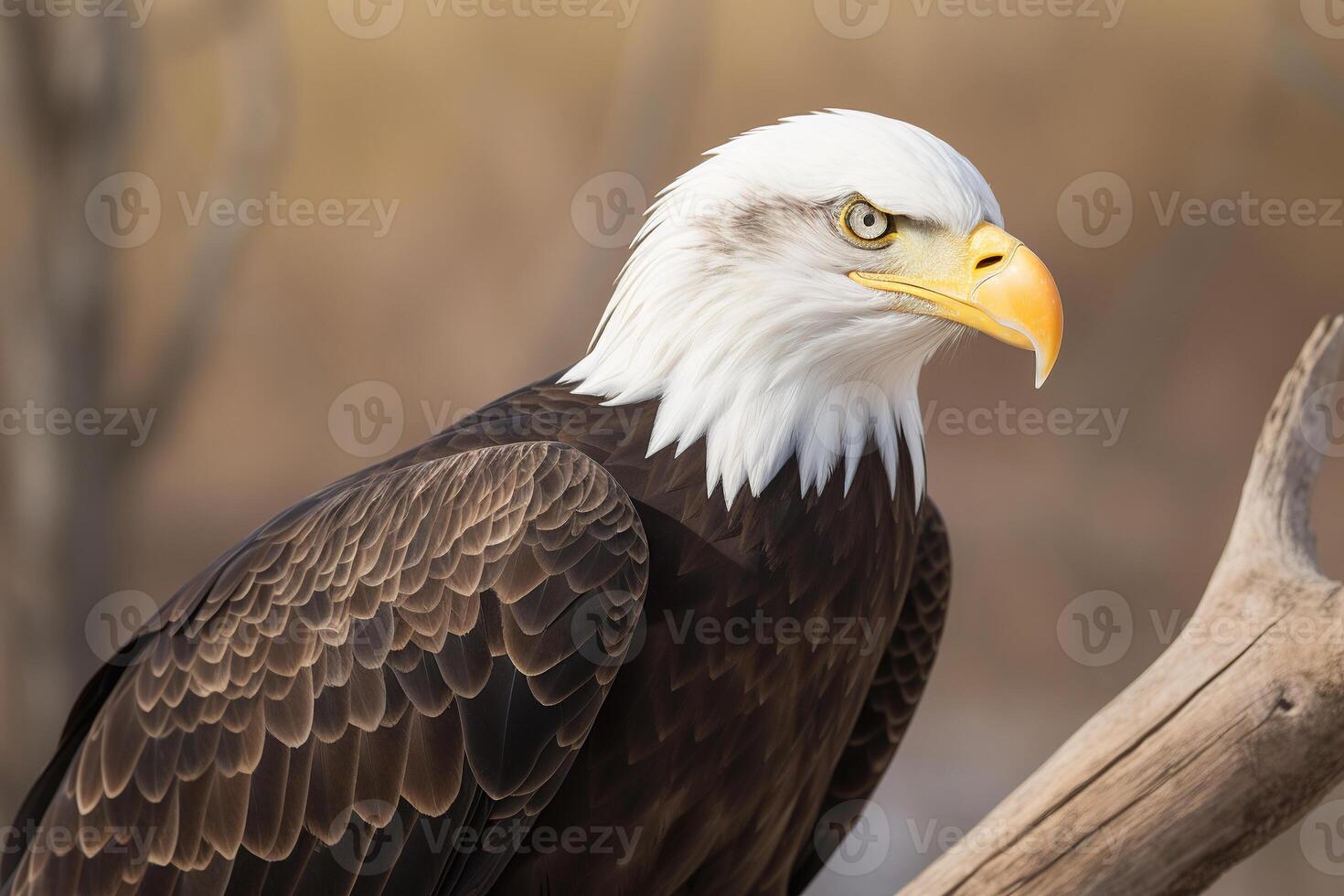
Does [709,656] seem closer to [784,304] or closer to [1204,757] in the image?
[784,304]

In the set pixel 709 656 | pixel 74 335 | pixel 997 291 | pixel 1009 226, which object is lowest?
pixel 709 656

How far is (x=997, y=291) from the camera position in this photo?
228cm

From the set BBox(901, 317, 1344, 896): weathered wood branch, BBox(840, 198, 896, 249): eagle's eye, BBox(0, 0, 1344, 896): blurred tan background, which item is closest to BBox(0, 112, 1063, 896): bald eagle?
BBox(840, 198, 896, 249): eagle's eye

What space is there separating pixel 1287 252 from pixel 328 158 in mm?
6327

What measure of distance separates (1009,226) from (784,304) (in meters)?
5.69

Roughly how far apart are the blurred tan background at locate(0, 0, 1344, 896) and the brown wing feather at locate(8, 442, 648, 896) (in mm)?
4014

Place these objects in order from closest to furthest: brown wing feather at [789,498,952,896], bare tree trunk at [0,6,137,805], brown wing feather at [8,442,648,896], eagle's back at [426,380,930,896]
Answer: brown wing feather at [8,442,648,896], eagle's back at [426,380,930,896], brown wing feather at [789,498,952,896], bare tree trunk at [0,6,137,805]

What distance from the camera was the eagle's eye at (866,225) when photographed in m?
2.36

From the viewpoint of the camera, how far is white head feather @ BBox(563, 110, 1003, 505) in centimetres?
234

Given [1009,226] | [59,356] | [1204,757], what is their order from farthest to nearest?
[1009,226], [59,356], [1204,757]

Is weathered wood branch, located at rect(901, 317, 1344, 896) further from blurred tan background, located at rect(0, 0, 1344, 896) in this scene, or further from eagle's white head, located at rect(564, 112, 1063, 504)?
blurred tan background, located at rect(0, 0, 1344, 896)

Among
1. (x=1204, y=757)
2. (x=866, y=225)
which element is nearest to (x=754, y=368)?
(x=866, y=225)

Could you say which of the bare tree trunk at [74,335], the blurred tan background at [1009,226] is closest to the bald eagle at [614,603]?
the bare tree trunk at [74,335]

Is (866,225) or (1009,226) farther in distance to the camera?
(1009,226)
